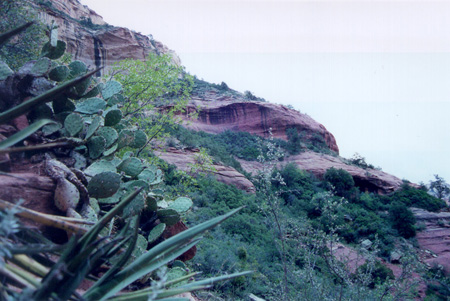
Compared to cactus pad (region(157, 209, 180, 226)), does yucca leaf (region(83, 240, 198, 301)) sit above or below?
above

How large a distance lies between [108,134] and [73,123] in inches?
14.0

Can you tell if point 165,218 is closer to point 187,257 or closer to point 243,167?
point 187,257

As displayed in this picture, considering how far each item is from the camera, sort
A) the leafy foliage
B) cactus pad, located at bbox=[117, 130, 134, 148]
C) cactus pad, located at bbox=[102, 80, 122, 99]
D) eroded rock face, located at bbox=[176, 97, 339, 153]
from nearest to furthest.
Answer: cactus pad, located at bbox=[117, 130, 134, 148] → cactus pad, located at bbox=[102, 80, 122, 99] → the leafy foliage → eroded rock face, located at bbox=[176, 97, 339, 153]

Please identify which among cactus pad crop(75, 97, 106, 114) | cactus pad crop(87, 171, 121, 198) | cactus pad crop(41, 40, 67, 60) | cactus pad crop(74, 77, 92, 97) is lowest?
cactus pad crop(87, 171, 121, 198)

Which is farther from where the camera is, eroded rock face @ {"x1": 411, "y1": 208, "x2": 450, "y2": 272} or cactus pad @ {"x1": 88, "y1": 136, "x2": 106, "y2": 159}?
eroded rock face @ {"x1": 411, "y1": 208, "x2": 450, "y2": 272}

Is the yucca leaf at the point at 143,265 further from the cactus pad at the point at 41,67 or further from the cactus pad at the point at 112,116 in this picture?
the cactus pad at the point at 41,67

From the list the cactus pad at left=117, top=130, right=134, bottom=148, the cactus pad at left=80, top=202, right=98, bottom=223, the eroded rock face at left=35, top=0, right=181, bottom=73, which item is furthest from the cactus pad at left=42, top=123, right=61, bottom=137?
the eroded rock face at left=35, top=0, right=181, bottom=73

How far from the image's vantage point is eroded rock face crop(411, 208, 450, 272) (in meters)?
14.3

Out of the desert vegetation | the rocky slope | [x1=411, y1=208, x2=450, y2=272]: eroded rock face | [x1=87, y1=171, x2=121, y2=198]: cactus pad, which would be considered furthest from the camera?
the rocky slope

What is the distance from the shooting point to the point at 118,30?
27.9m

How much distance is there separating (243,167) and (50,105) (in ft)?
74.4

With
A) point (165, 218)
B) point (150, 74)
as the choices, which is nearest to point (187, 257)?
point (165, 218)

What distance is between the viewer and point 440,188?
Answer: 2897 cm

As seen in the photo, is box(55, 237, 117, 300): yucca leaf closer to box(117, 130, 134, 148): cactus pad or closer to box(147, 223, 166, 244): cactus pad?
box(147, 223, 166, 244): cactus pad
